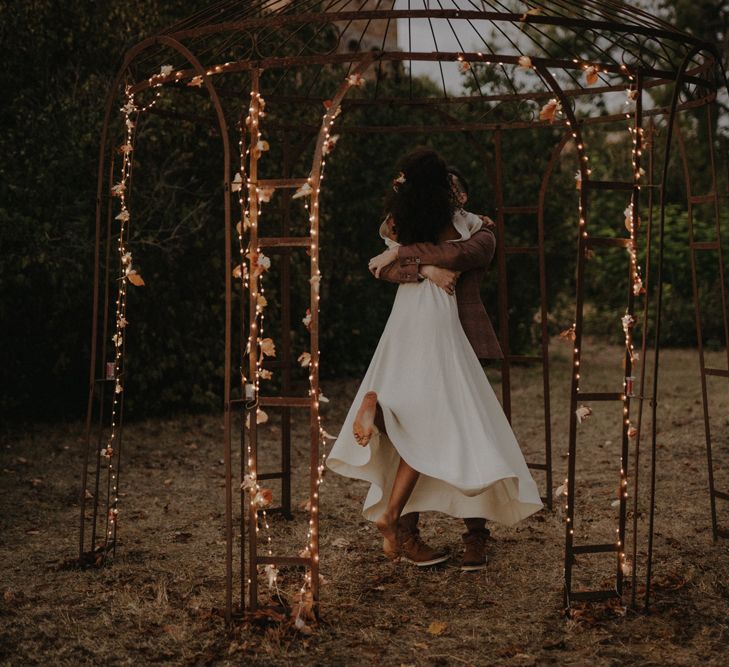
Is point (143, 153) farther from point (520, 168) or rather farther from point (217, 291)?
point (520, 168)

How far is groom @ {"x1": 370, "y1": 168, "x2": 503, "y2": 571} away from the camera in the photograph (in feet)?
14.0

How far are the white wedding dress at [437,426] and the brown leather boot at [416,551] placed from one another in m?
0.13

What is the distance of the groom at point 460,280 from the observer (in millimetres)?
4281

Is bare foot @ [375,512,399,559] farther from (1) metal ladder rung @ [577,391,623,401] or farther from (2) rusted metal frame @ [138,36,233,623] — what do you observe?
(1) metal ladder rung @ [577,391,623,401]

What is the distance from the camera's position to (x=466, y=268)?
431cm

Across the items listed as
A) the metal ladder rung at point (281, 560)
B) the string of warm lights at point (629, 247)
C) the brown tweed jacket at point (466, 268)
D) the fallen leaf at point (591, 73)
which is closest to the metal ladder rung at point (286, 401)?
the metal ladder rung at point (281, 560)

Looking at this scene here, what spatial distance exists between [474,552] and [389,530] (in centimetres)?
56

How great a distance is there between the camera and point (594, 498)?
6156 mm

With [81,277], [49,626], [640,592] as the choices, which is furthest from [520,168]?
[49,626]

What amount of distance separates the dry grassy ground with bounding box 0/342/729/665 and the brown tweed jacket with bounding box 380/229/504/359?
117 centimetres

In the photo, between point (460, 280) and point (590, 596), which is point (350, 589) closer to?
point (590, 596)

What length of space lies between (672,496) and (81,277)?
5193mm

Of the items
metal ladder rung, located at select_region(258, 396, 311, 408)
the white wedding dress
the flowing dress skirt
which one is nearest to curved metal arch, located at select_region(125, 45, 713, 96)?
the white wedding dress

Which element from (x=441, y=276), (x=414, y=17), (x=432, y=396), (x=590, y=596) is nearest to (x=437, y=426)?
(x=432, y=396)
